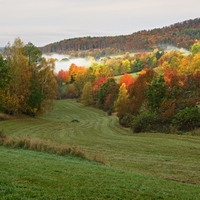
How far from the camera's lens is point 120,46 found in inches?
7736

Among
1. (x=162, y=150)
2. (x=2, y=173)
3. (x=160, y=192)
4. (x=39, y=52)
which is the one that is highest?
(x=39, y=52)

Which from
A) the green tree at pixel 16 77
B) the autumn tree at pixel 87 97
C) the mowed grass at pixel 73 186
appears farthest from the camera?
the autumn tree at pixel 87 97

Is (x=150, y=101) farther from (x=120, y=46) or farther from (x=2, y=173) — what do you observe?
(x=120, y=46)

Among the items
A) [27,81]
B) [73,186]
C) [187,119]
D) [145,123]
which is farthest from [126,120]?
[73,186]

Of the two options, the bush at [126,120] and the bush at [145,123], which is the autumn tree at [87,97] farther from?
the bush at [145,123]

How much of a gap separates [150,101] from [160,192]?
93.3 ft

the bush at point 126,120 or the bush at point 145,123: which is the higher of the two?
the bush at point 145,123

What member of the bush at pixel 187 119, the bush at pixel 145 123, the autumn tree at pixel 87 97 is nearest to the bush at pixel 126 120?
the bush at pixel 145 123

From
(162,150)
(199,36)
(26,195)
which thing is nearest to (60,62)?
(199,36)

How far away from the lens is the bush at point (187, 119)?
29484mm

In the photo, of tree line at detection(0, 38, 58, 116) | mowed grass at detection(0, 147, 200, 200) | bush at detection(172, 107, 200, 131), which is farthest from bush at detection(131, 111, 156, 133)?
mowed grass at detection(0, 147, 200, 200)

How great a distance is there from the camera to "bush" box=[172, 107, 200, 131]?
96.7 feet

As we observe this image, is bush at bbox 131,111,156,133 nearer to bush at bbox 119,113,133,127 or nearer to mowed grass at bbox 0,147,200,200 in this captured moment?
bush at bbox 119,113,133,127

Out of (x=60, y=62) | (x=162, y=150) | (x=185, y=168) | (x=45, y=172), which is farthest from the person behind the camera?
(x=60, y=62)
